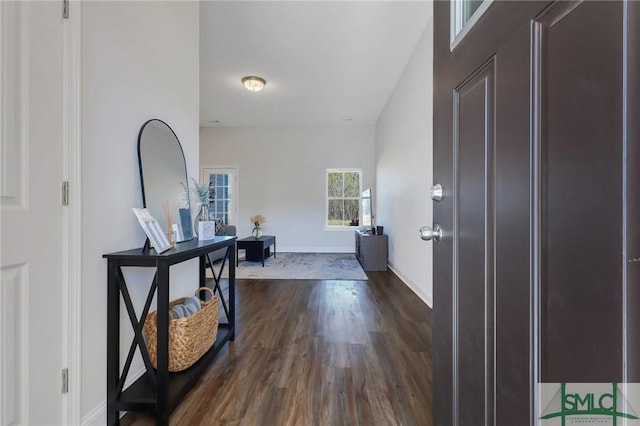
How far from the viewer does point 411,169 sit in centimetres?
362

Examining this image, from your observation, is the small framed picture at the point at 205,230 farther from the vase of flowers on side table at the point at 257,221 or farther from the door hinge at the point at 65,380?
the vase of flowers on side table at the point at 257,221

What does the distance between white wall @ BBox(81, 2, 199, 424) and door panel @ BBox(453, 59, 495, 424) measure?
4.87ft

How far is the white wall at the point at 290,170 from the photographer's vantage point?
686cm

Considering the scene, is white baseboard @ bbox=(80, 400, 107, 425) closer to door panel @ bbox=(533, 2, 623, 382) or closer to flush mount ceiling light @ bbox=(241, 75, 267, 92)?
door panel @ bbox=(533, 2, 623, 382)

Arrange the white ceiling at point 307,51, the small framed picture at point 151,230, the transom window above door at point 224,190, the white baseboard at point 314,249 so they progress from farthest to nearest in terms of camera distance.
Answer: the transom window above door at point 224,190, the white baseboard at point 314,249, the white ceiling at point 307,51, the small framed picture at point 151,230

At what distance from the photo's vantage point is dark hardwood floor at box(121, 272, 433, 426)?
140cm

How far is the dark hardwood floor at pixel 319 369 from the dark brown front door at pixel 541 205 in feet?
Result: 2.57

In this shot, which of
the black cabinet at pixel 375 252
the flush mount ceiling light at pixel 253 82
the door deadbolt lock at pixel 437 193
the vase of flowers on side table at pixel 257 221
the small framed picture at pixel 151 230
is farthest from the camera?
the vase of flowers on side table at pixel 257 221

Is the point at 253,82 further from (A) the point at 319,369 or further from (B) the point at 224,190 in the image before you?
(A) the point at 319,369

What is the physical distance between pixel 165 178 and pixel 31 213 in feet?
2.61

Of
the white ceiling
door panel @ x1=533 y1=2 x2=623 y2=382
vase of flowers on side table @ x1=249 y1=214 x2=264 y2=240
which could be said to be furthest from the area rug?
door panel @ x1=533 y1=2 x2=623 y2=382

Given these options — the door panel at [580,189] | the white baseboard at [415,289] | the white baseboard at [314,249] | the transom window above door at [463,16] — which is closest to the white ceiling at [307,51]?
the transom window above door at [463,16]

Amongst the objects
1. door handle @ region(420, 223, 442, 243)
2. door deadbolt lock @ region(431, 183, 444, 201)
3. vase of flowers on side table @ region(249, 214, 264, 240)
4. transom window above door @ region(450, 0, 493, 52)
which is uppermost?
transom window above door @ region(450, 0, 493, 52)

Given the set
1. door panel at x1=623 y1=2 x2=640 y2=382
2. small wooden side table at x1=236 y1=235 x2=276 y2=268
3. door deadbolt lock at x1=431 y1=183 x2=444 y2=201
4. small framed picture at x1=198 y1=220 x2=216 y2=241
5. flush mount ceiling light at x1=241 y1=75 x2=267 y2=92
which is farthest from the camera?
small wooden side table at x1=236 y1=235 x2=276 y2=268
